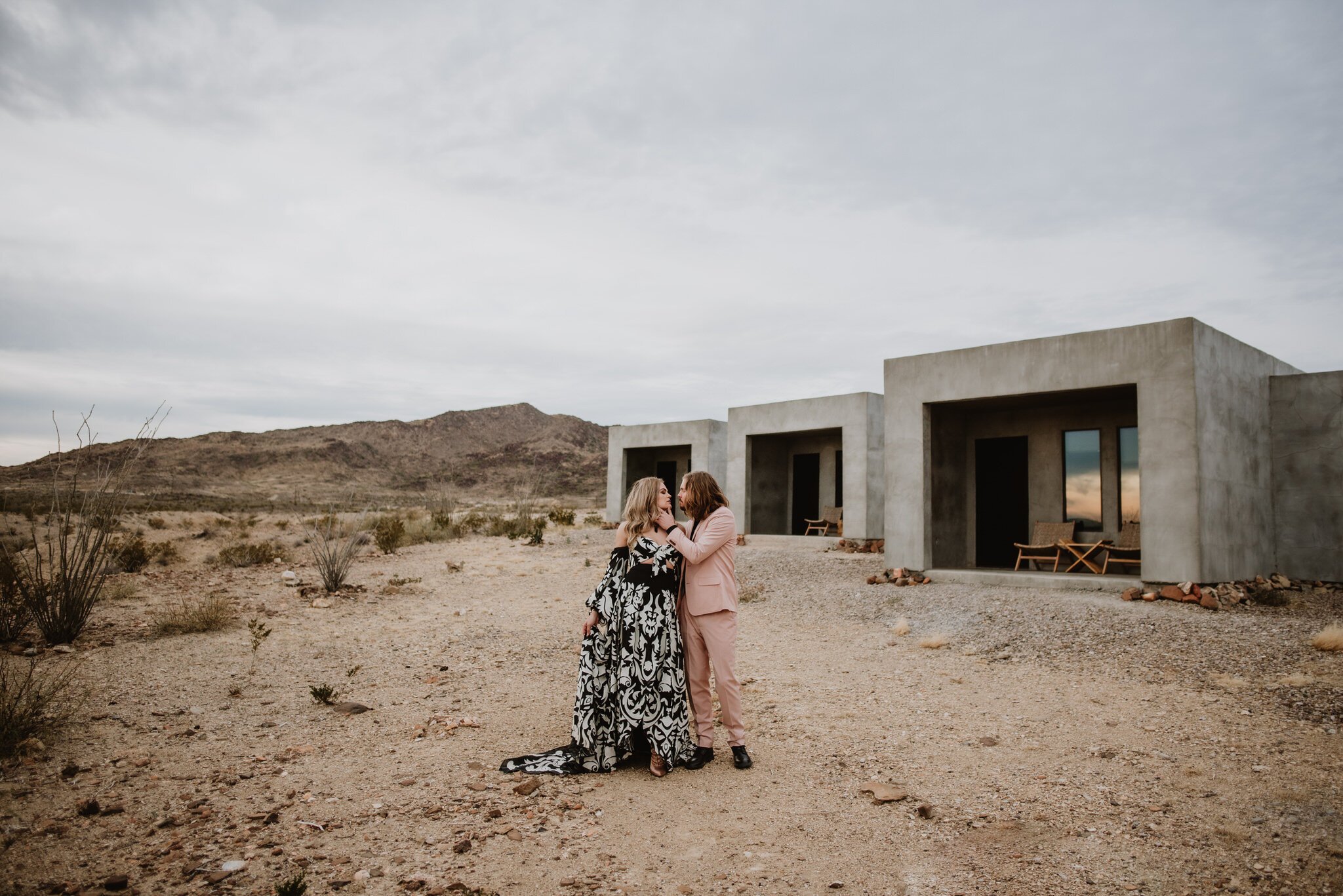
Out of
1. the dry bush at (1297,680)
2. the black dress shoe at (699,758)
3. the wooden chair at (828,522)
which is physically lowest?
the black dress shoe at (699,758)

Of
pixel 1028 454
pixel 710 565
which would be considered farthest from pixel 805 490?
pixel 710 565

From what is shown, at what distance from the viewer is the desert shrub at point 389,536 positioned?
14.8 metres

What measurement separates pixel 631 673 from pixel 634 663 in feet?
0.20

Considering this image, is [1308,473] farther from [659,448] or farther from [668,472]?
[659,448]

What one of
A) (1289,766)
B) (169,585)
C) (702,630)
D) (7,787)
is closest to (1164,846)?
(1289,766)

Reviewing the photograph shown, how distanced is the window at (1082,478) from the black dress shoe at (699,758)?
9.96 metres

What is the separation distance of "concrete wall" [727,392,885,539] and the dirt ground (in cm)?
838

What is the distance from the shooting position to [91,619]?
7.90 m

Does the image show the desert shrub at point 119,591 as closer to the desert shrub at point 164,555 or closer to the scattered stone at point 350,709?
the desert shrub at point 164,555

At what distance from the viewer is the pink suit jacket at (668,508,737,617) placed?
4.11 metres

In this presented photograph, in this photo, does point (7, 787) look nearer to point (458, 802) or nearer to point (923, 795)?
point (458, 802)

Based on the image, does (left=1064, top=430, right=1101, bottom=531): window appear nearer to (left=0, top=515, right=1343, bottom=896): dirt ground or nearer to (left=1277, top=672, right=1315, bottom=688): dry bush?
(left=0, top=515, right=1343, bottom=896): dirt ground

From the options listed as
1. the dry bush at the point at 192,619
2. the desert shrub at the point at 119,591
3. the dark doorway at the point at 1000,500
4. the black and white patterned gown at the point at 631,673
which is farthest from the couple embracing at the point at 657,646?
the dark doorway at the point at 1000,500

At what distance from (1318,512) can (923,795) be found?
33.8ft
